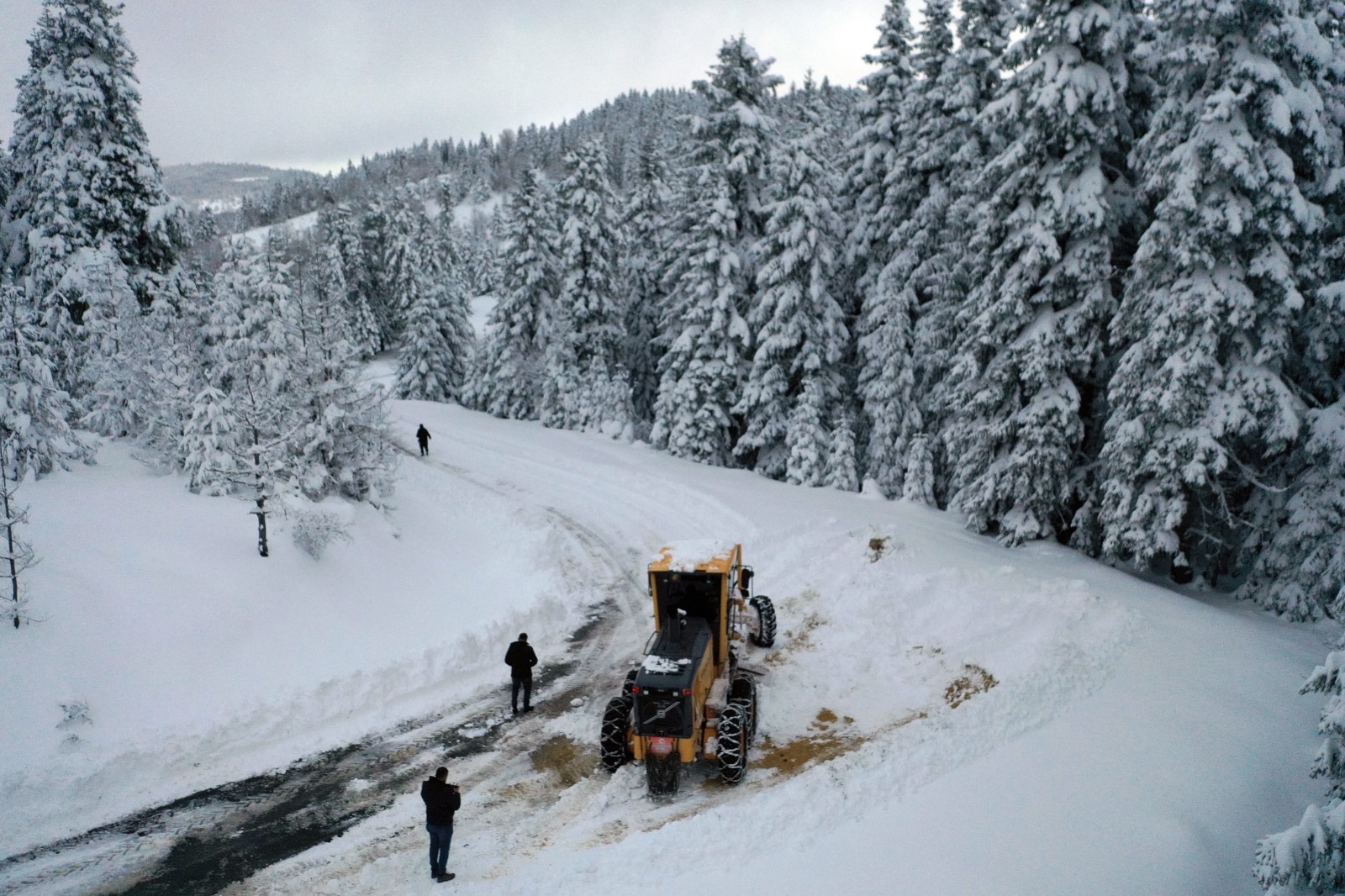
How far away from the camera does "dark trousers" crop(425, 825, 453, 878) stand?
7.79 metres

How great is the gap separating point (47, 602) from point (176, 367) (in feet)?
26.1

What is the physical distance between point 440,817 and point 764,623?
704cm

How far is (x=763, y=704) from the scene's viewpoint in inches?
460

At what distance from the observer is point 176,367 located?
17.2 metres

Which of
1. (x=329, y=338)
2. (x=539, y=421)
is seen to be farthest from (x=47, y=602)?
(x=539, y=421)

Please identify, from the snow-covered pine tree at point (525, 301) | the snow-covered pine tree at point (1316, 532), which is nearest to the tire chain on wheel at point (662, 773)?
the snow-covered pine tree at point (1316, 532)

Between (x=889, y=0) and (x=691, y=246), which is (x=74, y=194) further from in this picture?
(x=889, y=0)

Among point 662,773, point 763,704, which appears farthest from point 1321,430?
point 662,773

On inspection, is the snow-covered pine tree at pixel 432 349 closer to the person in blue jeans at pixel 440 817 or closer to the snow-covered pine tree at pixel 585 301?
the snow-covered pine tree at pixel 585 301

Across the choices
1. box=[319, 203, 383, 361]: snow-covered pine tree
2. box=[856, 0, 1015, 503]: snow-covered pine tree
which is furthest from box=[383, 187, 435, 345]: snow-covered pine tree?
box=[856, 0, 1015, 503]: snow-covered pine tree

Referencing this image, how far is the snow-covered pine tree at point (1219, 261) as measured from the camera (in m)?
13.9

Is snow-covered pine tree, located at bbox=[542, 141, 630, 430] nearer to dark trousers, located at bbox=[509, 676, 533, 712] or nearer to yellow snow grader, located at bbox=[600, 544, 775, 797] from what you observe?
dark trousers, located at bbox=[509, 676, 533, 712]

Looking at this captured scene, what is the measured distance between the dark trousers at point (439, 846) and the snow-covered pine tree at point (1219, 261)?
566 inches

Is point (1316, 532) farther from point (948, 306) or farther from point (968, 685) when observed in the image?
point (948, 306)
